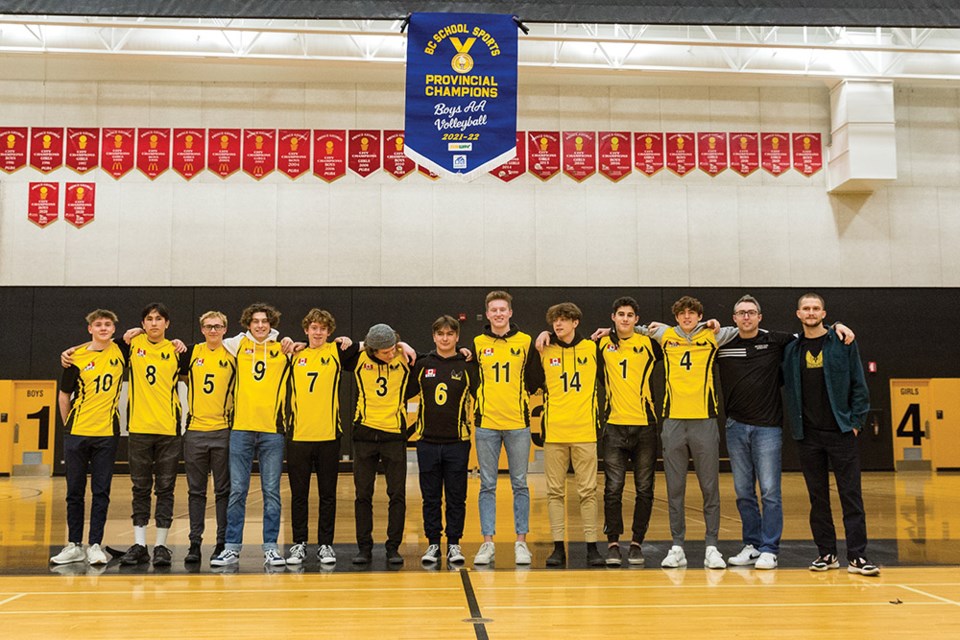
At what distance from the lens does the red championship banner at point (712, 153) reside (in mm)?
17594

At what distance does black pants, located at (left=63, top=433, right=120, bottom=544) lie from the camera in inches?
242

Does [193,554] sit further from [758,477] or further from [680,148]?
[680,148]

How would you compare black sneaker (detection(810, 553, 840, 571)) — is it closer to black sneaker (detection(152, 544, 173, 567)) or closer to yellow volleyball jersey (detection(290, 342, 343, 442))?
yellow volleyball jersey (detection(290, 342, 343, 442))

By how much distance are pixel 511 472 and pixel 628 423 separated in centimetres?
94

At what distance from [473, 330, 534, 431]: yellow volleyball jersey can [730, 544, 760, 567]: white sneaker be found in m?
1.78

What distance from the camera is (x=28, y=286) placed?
1661 centimetres

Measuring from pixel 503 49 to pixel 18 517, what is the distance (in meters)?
7.33

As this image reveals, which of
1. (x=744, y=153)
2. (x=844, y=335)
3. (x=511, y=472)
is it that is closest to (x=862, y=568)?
(x=844, y=335)

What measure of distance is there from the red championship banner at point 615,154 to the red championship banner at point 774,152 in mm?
2884

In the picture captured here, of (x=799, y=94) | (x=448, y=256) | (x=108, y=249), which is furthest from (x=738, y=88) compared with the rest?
(x=108, y=249)

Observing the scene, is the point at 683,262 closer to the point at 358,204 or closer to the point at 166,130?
the point at 358,204

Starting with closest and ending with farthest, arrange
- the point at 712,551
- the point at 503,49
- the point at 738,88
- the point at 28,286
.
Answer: the point at 712,551 → the point at 503,49 → the point at 28,286 → the point at 738,88

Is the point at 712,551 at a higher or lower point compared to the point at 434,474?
lower

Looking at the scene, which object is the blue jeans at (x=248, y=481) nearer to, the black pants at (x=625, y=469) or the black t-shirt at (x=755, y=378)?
the black pants at (x=625, y=469)
